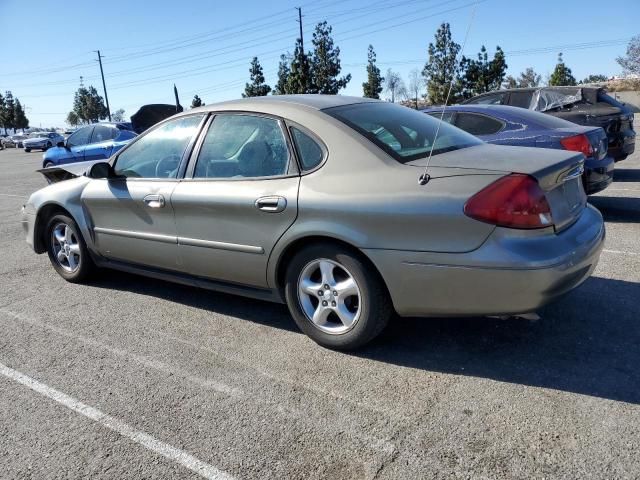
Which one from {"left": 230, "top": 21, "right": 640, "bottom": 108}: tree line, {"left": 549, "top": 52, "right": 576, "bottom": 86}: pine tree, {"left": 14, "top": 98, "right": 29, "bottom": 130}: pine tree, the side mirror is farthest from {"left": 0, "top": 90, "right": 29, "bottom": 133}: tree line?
the side mirror

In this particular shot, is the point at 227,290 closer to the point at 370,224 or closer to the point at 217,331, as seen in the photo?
the point at 217,331

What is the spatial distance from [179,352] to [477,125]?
5.09 metres

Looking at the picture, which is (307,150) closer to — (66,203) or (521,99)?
(66,203)

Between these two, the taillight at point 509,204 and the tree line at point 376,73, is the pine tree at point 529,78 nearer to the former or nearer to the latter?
the tree line at point 376,73

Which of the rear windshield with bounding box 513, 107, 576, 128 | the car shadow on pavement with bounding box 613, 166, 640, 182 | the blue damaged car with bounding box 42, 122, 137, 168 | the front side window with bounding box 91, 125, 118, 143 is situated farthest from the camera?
the front side window with bounding box 91, 125, 118, 143

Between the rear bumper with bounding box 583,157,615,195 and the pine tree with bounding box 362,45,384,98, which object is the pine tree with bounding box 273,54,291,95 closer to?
the pine tree with bounding box 362,45,384,98

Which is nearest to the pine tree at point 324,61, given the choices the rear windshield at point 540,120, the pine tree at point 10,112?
the rear windshield at point 540,120

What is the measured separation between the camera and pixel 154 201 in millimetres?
4023

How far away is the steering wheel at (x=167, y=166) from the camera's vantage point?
4.04 metres

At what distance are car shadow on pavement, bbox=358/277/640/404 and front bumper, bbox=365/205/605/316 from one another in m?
0.40

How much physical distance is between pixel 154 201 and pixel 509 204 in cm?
261

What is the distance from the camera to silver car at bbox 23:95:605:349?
273 cm

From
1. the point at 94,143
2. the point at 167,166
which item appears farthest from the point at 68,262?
the point at 94,143

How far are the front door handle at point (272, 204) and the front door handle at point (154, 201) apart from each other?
3.18 feet
